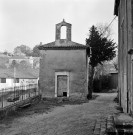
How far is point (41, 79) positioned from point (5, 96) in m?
4.35

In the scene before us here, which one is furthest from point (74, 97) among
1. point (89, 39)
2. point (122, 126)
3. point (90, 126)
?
point (122, 126)

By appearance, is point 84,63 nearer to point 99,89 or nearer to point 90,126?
point 90,126

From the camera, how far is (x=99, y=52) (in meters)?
25.2

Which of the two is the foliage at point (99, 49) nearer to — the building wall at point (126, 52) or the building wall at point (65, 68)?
the building wall at point (65, 68)

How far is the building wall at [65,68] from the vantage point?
21109 millimetres

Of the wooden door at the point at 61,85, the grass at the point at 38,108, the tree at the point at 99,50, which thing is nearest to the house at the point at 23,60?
the tree at the point at 99,50

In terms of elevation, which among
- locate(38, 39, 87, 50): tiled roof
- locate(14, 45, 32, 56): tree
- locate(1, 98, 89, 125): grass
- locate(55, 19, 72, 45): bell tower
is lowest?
locate(1, 98, 89, 125): grass

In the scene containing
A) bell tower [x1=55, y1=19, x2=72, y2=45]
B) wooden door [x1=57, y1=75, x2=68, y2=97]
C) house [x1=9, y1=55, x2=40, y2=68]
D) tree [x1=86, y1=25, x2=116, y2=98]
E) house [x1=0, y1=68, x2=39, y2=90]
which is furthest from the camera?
house [x1=9, y1=55, x2=40, y2=68]

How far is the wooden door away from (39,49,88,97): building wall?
0.48 m

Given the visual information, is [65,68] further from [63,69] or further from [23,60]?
[23,60]

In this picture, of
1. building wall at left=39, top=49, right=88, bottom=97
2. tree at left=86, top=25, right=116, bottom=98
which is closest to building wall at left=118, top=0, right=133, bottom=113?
building wall at left=39, top=49, right=88, bottom=97

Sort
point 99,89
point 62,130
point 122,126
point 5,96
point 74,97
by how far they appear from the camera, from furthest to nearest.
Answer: point 99,89
point 74,97
point 5,96
point 62,130
point 122,126

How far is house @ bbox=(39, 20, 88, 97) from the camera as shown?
2112cm

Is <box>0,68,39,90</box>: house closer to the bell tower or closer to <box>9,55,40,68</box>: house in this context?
the bell tower
